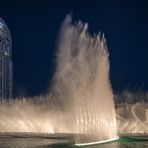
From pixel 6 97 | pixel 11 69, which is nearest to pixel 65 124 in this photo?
pixel 6 97

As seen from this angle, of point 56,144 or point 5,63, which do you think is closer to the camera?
point 56,144

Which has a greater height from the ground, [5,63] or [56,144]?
[5,63]

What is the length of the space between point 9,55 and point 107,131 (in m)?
101

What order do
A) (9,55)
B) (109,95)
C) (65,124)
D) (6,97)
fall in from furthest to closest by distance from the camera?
(9,55) < (6,97) < (65,124) < (109,95)

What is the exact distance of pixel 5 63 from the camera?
145 meters

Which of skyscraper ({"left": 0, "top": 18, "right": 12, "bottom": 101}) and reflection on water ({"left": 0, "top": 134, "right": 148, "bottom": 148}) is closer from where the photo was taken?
reflection on water ({"left": 0, "top": 134, "right": 148, "bottom": 148})

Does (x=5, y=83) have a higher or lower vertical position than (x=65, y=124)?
higher

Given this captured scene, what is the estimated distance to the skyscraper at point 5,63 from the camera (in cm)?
A: 14062

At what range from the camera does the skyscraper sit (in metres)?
141

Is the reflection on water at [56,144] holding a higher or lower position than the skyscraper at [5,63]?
lower

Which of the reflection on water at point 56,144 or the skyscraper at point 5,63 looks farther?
the skyscraper at point 5,63

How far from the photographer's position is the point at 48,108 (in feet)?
290

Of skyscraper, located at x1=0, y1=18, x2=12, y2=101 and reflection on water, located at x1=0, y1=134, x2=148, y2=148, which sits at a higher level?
skyscraper, located at x1=0, y1=18, x2=12, y2=101

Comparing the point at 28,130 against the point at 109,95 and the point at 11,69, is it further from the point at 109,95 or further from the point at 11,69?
the point at 11,69
